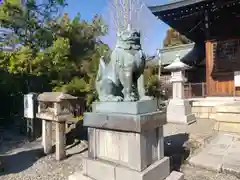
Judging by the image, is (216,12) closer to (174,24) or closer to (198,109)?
(174,24)

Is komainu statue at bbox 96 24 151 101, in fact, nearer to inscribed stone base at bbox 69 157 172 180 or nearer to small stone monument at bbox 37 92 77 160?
inscribed stone base at bbox 69 157 172 180

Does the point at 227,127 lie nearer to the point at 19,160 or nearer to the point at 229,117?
the point at 229,117

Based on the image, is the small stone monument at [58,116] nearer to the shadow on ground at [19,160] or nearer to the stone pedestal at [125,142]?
the shadow on ground at [19,160]

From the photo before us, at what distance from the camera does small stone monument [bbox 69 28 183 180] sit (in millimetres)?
2633

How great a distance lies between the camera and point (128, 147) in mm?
2686

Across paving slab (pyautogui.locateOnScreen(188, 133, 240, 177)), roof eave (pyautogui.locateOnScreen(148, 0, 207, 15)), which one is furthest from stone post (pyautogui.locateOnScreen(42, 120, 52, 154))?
roof eave (pyautogui.locateOnScreen(148, 0, 207, 15))

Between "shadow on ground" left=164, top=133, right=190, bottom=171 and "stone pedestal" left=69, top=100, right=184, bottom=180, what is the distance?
4.27 feet

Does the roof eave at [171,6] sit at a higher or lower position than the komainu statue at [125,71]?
Answer: higher

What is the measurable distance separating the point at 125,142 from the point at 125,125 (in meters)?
0.24

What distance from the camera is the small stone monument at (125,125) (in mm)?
2633

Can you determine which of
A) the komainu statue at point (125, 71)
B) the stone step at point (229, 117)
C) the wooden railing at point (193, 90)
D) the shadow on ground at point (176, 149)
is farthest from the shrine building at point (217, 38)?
the komainu statue at point (125, 71)

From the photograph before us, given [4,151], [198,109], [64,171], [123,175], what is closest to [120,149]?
[123,175]

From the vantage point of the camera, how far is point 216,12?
8.70 meters

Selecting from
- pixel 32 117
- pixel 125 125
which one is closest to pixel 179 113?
pixel 32 117
